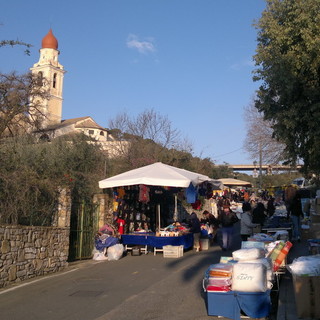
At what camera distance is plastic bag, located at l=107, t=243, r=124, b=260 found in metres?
12.0

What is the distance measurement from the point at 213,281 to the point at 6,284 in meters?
5.53

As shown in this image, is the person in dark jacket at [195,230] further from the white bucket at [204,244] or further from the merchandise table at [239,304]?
the merchandise table at [239,304]

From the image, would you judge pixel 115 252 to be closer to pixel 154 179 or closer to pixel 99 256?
pixel 99 256

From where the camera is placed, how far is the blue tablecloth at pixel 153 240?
1234cm

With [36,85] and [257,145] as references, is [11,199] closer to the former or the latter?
[36,85]

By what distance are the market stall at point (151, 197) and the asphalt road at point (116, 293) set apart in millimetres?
1221

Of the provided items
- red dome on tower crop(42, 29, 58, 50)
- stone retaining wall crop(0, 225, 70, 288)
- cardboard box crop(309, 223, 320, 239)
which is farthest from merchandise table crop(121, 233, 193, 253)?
red dome on tower crop(42, 29, 58, 50)

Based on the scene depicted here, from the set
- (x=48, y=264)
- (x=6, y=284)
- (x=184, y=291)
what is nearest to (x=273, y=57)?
(x=184, y=291)

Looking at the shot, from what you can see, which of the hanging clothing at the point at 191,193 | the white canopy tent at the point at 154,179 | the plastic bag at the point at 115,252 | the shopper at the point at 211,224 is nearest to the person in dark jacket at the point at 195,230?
the hanging clothing at the point at 191,193

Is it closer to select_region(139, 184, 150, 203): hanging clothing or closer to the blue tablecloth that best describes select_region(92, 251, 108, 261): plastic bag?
the blue tablecloth

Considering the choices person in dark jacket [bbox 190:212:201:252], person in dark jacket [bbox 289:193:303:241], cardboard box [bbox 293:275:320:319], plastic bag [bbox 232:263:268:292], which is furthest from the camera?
person in dark jacket [bbox 190:212:201:252]

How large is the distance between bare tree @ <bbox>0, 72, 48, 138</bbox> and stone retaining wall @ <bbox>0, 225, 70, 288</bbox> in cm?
776

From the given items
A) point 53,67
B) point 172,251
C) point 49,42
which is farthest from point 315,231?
point 49,42

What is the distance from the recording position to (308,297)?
5.43 metres
